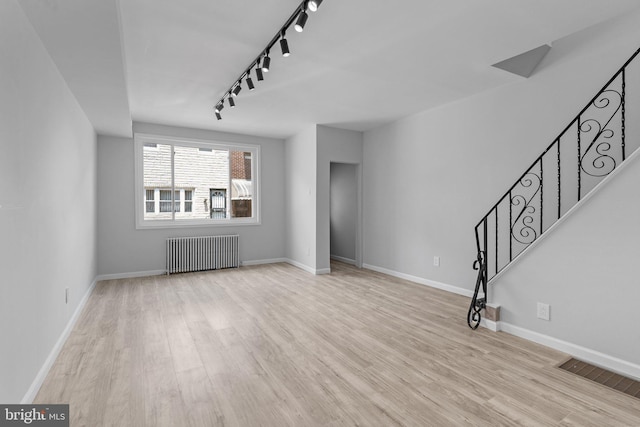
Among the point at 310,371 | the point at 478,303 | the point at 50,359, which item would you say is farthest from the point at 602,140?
the point at 50,359

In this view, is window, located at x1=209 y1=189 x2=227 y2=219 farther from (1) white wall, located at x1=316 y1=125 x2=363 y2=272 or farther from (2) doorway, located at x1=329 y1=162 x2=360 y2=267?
(2) doorway, located at x1=329 y1=162 x2=360 y2=267

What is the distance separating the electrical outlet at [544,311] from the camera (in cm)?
283

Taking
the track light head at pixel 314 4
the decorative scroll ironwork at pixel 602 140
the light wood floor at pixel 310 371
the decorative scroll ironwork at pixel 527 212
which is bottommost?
the light wood floor at pixel 310 371

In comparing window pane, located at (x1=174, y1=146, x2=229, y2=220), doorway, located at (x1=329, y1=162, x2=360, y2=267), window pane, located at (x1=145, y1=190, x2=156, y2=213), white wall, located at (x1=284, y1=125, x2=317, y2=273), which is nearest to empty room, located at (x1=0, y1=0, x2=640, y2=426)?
window pane, located at (x1=145, y1=190, x2=156, y2=213)

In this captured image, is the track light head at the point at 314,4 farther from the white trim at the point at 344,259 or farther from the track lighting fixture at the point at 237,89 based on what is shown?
the white trim at the point at 344,259

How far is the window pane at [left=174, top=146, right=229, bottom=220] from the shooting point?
236 inches

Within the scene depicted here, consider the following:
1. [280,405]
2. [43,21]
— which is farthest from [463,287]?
[43,21]

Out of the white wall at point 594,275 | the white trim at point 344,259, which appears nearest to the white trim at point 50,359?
the white wall at point 594,275

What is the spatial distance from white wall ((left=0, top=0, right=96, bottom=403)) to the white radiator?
2.33 m

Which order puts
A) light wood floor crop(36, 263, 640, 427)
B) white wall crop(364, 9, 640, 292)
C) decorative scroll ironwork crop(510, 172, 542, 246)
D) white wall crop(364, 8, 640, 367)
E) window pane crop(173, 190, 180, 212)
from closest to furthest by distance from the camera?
1. light wood floor crop(36, 263, 640, 427)
2. white wall crop(364, 8, 640, 367)
3. white wall crop(364, 9, 640, 292)
4. decorative scroll ironwork crop(510, 172, 542, 246)
5. window pane crop(173, 190, 180, 212)

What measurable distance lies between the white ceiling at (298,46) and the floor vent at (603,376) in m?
2.77

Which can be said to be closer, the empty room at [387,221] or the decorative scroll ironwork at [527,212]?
the empty room at [387,221]

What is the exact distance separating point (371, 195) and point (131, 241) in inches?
174

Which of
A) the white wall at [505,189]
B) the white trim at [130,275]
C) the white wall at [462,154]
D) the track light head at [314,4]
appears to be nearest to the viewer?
the track light head at [314,4]
